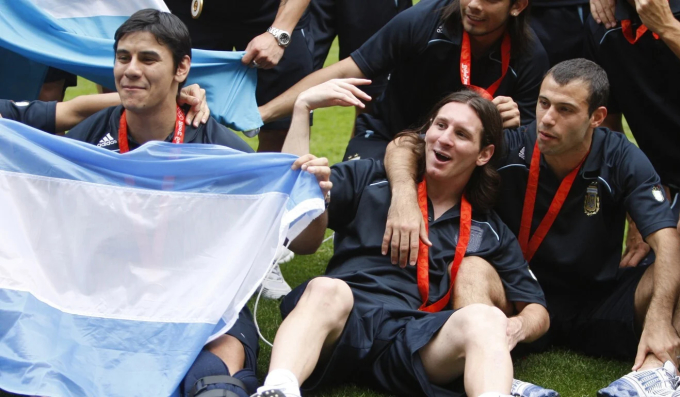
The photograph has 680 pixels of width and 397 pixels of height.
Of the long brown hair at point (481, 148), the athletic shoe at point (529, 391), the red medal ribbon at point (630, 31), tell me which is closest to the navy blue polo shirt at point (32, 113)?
the long brown hair at point (481, 148)

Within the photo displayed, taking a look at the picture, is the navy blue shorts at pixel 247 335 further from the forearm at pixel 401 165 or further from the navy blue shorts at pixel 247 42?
the navy blue shorts at pixel 247 42

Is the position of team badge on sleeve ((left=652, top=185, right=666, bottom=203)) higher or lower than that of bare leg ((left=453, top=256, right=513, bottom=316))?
higher

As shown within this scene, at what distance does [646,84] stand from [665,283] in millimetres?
1454

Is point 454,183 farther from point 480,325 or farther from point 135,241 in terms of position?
point 135,241

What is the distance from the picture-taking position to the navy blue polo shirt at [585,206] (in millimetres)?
5152

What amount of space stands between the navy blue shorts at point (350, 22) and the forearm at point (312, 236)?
253cm

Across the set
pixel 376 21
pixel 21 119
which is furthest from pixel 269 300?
pixel 376 21

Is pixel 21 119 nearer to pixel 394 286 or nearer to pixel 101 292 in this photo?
pixel 101 292

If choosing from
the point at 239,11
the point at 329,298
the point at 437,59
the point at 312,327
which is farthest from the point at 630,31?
the point at 312,327

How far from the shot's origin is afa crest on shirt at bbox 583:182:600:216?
5.19 metres

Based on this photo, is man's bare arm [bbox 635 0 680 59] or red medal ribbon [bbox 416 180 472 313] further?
man's bare arm [bbox 635 0 680 59]

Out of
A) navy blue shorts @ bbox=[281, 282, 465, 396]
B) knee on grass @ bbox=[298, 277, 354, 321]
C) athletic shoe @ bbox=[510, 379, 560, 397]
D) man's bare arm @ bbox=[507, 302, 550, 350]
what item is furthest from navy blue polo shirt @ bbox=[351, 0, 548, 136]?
athletic shoe @ bbox=[510, 379, 560, 397]

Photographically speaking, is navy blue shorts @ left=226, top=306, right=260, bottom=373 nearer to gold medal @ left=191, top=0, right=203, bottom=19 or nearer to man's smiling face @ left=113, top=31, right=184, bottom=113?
man's smiling face @ left=113, top=31, right=184, bottom=113

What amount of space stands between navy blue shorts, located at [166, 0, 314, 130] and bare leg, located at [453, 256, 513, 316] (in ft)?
6.32
